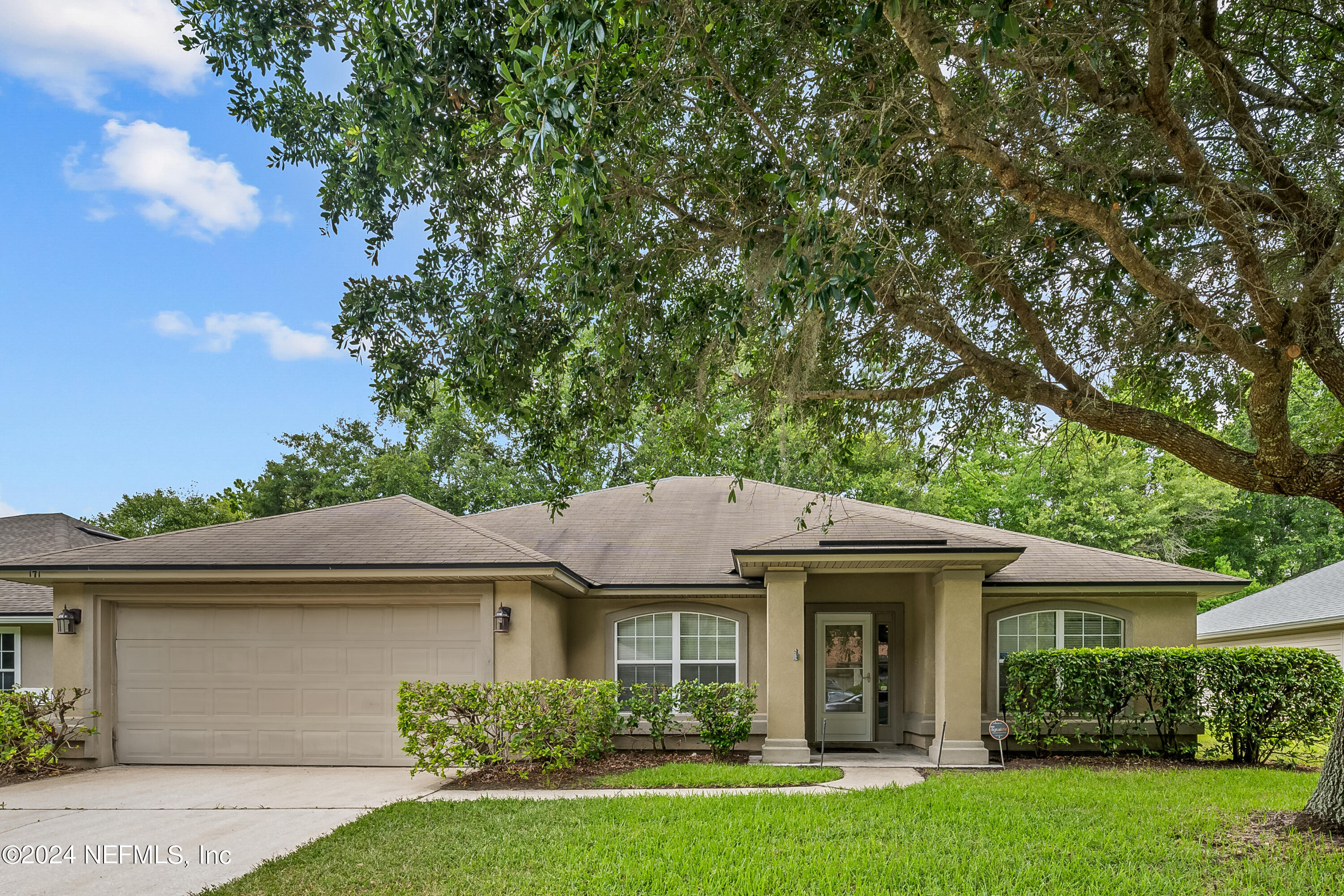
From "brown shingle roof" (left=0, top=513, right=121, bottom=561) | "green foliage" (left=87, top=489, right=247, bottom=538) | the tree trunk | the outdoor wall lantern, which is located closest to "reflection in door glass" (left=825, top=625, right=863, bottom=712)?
the tree trunk

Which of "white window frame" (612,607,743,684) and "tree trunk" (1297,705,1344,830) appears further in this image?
"white window frame" (612,607,743,684)

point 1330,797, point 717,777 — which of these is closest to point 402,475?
point 717,777

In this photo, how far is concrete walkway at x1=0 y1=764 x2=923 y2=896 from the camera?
566 cm

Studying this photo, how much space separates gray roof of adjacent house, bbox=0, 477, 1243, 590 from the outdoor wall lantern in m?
0.64

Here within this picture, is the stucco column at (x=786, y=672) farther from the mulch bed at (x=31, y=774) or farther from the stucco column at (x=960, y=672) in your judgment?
the mulch bed at (x=31, y=774)

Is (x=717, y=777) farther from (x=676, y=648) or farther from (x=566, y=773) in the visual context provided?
(x=676, y=648)

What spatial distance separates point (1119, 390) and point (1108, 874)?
5788mm

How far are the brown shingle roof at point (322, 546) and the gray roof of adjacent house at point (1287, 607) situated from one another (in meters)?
15.3

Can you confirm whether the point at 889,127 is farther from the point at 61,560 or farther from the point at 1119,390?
the point at 61,560

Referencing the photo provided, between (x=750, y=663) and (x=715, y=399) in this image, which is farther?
(x=750, y=663)

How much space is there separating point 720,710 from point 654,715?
92 centimetres

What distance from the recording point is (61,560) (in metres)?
10.7

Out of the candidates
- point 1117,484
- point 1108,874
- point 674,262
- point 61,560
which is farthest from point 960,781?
point 1117,484

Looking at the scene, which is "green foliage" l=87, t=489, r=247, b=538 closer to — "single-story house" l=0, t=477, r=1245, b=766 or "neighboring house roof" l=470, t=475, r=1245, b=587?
"neighboring house roof" l=470, t=475, r=1245, b=587
